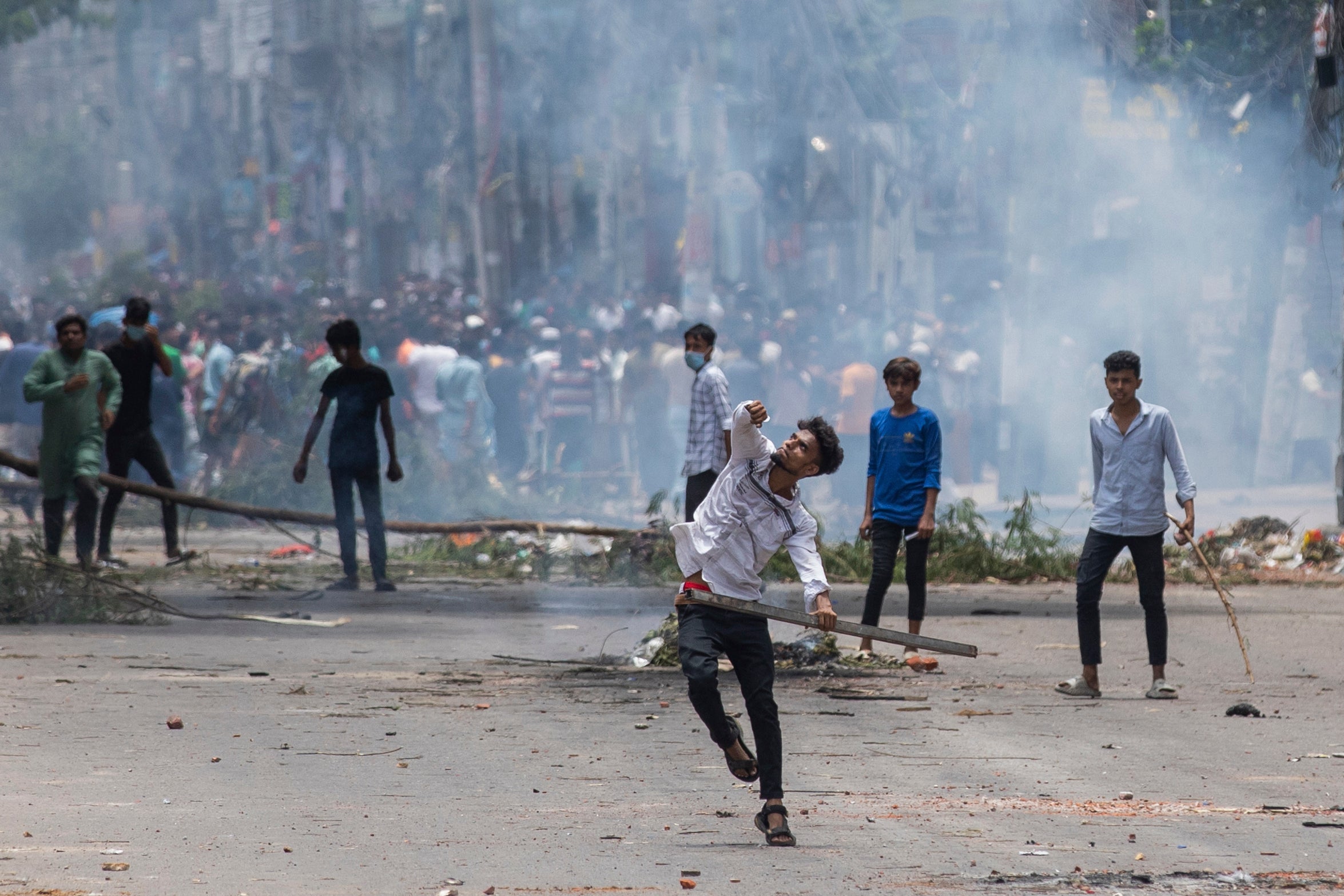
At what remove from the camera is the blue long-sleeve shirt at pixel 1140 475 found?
263 inches

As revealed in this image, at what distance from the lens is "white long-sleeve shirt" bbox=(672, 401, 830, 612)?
4.49 m

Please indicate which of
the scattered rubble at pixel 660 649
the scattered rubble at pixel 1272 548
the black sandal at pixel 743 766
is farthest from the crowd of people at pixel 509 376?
the black sandal at pixel 743 766

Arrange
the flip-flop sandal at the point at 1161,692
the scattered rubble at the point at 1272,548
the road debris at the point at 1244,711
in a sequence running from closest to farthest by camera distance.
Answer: the road debris at the point at 1244,711 → the flip-flop sandal at the point at 1161,692 → the scattered rubble at the point at 1272,548

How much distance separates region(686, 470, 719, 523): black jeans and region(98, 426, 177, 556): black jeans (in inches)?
142

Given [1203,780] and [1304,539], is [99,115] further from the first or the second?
[1203,780]

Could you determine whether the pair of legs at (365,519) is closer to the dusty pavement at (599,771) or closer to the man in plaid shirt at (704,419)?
the dusty pavement at (599,771)

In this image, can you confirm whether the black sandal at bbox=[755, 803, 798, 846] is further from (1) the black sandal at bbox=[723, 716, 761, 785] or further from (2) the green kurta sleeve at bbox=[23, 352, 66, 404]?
(2) the green kurta sleeve at bbox=[23, 352, 66, 404]

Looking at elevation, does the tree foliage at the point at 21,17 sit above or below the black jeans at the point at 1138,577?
above

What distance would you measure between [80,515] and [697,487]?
12.1 ft

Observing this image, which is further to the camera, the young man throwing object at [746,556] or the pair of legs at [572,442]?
the pair of legs at [572,442]

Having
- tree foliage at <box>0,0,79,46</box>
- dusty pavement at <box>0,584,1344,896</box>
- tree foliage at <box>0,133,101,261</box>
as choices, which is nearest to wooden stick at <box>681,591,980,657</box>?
dusty pavement at <box>0,584,1344,896</box>

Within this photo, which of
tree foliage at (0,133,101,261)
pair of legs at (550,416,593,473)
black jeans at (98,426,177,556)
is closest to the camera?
black jeans at (98,426,177,556)

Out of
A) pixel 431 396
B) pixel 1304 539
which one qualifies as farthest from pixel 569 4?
pixel 1304 539

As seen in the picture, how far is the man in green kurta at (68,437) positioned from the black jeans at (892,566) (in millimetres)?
4737
